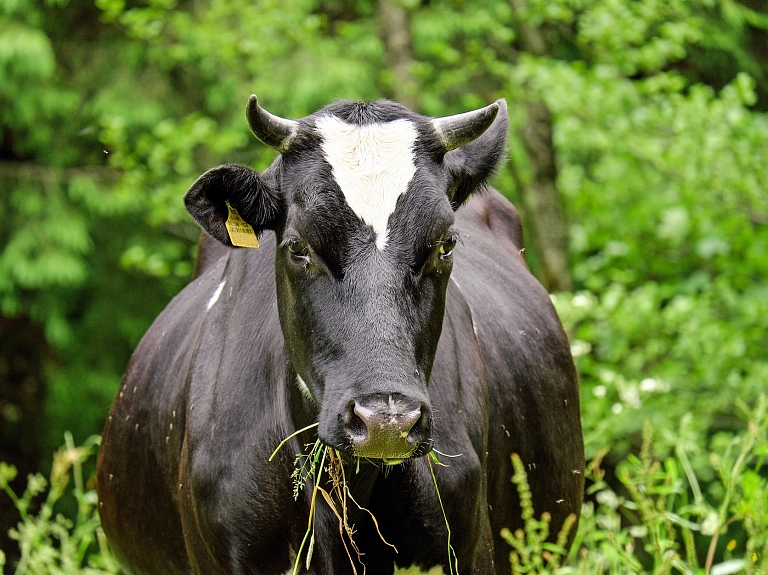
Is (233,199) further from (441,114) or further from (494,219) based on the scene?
(441,114)

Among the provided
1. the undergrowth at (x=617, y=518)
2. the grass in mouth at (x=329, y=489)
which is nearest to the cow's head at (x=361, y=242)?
the grass in mouth at (x=329, y=489)

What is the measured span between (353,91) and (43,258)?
11.4 feet

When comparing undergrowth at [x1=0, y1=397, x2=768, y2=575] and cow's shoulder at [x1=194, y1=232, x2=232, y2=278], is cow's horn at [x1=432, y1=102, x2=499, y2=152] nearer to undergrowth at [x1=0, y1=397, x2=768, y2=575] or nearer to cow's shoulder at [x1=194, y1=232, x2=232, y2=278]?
undergrowth at [x1=0, y1=397, x2=768, y2=575]

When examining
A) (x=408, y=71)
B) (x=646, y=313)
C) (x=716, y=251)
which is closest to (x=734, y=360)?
(x=646, y=313)

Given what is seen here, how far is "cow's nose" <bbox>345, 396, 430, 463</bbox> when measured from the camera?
9.28ft

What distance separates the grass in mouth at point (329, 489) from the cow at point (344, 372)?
2cm

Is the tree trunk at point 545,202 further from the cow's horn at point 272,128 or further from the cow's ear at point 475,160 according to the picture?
the cow's horn at point 272,128

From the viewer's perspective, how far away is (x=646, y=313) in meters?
9.11

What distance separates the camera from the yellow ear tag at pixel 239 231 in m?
3.49

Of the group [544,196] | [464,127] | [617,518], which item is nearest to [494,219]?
[617,518]

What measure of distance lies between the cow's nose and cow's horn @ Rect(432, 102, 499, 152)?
99cm

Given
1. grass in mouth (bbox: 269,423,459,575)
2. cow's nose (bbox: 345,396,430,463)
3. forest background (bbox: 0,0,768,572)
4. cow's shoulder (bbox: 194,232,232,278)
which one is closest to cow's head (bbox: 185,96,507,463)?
cow's nose (bbox: 345,396,430,463)

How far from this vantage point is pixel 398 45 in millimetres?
10320

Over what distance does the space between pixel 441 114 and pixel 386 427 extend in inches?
330
